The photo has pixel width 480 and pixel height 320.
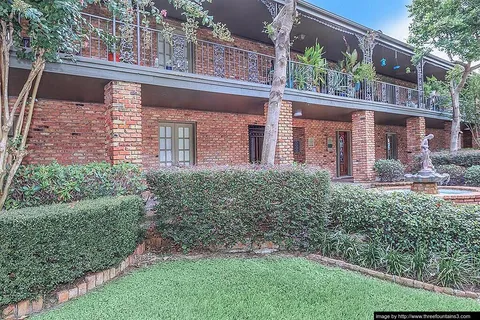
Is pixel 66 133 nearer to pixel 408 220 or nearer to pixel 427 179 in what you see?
pixel 408 220

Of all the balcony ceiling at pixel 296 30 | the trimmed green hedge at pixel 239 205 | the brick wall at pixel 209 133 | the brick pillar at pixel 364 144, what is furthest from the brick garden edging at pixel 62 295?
the brick pillar at pixel 364 144

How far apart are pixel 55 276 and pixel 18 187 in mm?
1737

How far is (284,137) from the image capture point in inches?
351

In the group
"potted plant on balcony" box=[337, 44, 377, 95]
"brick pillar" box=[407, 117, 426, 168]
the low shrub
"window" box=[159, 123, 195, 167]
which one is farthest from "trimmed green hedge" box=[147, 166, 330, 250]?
"brick pillar" box=[407, 117, 426, 168]

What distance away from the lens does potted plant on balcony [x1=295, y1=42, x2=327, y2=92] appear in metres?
9.78

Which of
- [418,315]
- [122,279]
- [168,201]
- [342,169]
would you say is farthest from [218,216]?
[342,169]

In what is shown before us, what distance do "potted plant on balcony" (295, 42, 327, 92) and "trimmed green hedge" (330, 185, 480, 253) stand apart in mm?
5717

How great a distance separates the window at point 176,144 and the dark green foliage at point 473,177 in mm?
9250

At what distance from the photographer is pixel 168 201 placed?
4.52m

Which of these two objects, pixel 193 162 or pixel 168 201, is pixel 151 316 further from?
pixel 193 162

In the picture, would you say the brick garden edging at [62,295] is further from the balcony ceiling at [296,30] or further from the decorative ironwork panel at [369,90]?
the decorative ironwork panel at [369,90]

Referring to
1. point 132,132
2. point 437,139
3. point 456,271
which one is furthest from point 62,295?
point 437,139

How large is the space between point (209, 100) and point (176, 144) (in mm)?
2080

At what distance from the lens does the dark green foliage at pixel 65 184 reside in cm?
429
